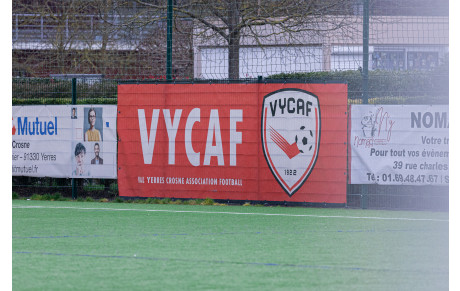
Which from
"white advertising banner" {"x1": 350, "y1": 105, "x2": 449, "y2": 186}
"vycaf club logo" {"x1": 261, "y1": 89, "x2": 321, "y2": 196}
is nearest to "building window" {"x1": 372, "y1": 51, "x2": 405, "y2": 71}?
"vycaf club logo" {"x1": 261, "y1": 89, "x2": 321, "y2": 196}

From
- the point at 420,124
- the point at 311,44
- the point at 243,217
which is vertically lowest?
the point at 243,217

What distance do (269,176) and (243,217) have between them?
6.01 ft

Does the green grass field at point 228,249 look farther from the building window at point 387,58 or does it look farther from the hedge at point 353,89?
the building window at point 387,58

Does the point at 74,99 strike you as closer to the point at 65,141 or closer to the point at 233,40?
the point at 65,141

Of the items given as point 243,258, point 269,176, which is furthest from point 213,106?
point 243,258

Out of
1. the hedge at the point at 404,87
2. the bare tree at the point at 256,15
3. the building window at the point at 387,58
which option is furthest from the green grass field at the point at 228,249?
the building window at the point at 387,58

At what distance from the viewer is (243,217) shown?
10.9 m

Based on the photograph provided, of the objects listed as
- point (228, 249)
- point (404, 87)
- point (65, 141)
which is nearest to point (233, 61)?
Result: point (65, 141)

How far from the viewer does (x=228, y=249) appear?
25.3ft

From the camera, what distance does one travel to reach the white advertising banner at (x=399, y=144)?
11766 millimetres

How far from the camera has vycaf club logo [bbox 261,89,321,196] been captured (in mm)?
12398

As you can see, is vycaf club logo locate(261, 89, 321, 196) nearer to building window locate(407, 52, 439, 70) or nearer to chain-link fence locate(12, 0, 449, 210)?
chain-link fence locate(12, 0, 449, 210)

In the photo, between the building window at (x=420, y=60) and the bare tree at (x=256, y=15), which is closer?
the bare tree at (x=256, y=15)
